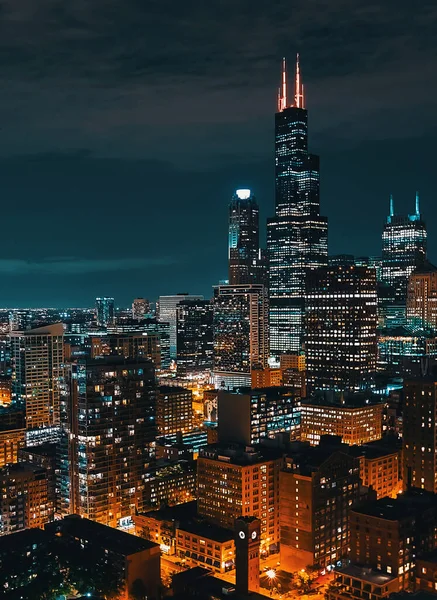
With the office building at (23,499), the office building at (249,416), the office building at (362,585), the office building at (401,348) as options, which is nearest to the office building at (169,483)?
the office building at (249,416)

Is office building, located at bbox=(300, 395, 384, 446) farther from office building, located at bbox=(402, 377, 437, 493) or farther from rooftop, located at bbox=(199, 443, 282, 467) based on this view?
rooftop, located at bbox=(199, 443, 282, 467)

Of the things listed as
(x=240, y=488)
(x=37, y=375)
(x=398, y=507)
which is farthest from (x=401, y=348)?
(x=398, y=507)

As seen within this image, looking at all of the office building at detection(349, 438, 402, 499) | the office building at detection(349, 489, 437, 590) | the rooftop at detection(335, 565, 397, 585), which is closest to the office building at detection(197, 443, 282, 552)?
the office building at detection(349, 489, 437, 590)

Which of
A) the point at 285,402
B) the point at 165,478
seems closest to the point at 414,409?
the point at 285,402

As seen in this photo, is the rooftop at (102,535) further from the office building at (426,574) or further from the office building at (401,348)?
the office building at (401,348)

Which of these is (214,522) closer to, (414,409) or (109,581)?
(109,581)
